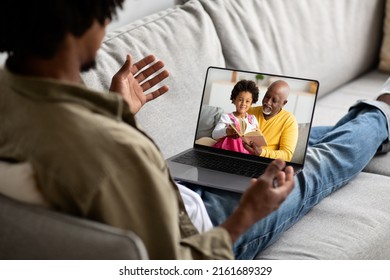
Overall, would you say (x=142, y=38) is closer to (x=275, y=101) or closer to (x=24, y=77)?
(x=275, y=101)

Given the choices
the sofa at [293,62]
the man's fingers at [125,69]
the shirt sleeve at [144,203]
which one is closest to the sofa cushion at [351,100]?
the sofa at [293,62]

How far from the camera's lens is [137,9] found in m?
2.30

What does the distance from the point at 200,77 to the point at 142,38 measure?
0.70ft

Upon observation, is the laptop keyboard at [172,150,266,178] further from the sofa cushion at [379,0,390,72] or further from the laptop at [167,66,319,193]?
the sofa cushion at [379,0,390,72]

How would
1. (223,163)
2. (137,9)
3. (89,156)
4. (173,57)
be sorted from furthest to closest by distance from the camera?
(137,9)
(173,57)
(223,163)
(89,156)

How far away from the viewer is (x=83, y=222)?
1.12 metres

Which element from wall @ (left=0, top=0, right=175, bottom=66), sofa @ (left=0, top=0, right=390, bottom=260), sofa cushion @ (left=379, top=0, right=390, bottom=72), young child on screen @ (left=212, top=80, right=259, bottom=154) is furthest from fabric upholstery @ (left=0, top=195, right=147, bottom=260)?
sofa cushion @ (left=379, top=0, right=390, bottom=72)

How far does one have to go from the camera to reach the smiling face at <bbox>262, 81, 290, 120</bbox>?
1.76m

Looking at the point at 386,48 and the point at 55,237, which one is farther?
the point at 386,48

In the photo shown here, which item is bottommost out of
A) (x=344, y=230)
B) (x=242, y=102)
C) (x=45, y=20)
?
(x=344, y=230)

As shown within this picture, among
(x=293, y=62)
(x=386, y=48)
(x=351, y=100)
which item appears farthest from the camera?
(x=386, y=48)

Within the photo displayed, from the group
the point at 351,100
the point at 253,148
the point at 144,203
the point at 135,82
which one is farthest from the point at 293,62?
the point at 144,203

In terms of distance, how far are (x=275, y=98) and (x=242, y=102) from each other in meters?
0.08

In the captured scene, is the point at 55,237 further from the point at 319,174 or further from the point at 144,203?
the point at 319,174
